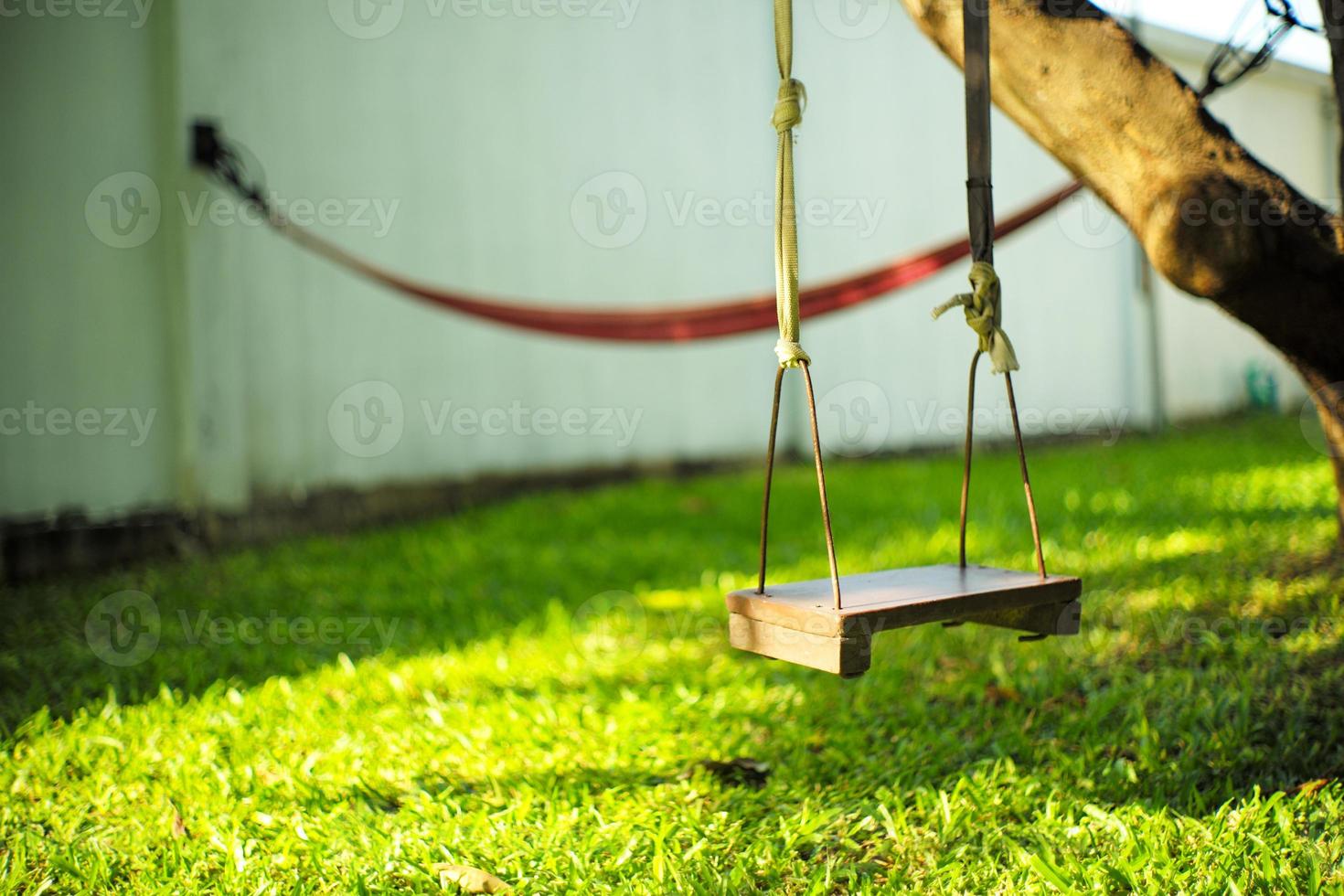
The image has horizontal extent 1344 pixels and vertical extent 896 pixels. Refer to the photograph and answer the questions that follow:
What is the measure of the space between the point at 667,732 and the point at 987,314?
2.96ft

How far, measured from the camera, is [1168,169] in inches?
55.7

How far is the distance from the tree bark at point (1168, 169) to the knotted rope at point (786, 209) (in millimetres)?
344

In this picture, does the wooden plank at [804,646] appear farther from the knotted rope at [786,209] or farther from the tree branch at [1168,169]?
the tree branch at [1168,169]

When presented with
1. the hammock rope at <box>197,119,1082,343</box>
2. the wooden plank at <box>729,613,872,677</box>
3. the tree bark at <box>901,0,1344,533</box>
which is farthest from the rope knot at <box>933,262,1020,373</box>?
the hammock rope at <box>197,119,1082,343</box>

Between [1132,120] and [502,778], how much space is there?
4.38ft

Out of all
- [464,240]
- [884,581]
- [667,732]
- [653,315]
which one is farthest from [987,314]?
[464,240]

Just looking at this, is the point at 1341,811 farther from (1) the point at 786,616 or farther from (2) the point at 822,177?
(2) the point at 822,177

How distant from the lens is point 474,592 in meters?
2.89

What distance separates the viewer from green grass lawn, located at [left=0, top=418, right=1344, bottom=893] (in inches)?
55.5

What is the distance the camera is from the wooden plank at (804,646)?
1142mm

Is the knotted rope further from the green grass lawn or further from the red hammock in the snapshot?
the red hammock

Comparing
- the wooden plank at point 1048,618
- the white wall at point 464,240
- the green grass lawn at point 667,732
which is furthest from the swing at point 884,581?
the white wall at point 464,240

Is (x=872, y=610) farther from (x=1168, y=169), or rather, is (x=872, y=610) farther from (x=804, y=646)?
(x=1168, y=169)

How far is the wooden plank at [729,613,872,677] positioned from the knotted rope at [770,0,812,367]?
1.05 ft
